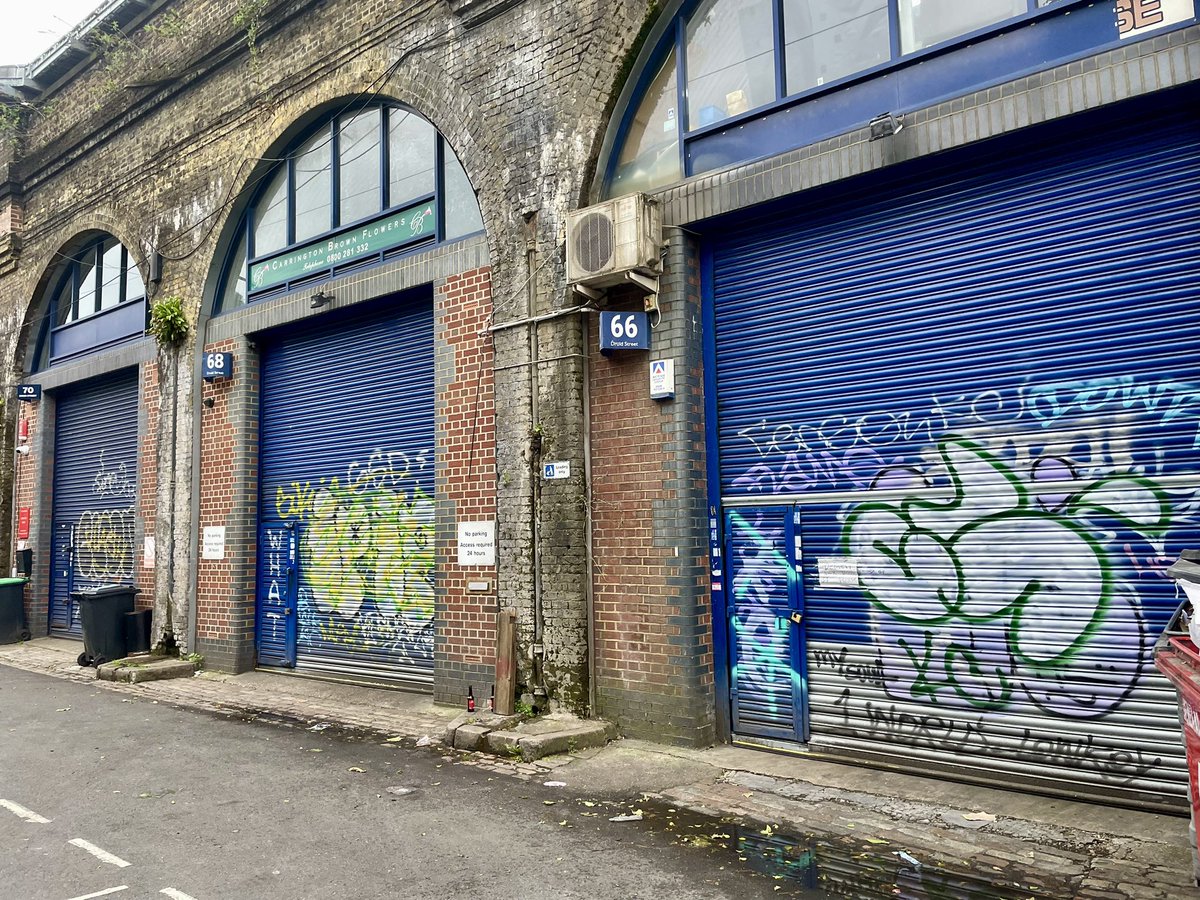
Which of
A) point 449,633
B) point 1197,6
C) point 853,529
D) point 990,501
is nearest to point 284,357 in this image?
point 449,633

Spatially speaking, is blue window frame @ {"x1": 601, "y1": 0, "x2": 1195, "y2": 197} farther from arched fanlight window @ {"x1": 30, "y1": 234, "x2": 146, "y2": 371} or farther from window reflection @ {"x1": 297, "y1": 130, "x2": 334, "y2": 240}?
arched fanlight window @ {"x1": 30, "y1": 234, "x2": 146, "y2": 371}

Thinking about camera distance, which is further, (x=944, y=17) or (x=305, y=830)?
(x=944, y=17)

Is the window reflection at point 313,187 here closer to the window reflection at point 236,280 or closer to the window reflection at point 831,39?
the window reflection at point 236,280

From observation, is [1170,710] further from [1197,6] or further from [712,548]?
[1197,6]

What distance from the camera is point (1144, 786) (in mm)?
5355

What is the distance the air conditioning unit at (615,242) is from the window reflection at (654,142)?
1.88ft

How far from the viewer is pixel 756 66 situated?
731 cm

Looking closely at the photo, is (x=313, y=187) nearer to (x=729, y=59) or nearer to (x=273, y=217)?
(x=273, y=217)

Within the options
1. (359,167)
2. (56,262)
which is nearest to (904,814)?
(359,167)

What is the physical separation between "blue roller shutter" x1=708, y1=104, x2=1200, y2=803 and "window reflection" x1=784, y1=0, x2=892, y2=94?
97 centimetres

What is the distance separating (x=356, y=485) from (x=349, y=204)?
11.6ft

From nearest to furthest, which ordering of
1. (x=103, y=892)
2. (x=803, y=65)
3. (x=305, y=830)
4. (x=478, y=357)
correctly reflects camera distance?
1. (x=103, y=892)
2. (x=305, y=830)
3. (x=803, y=65)
4. (x=478, y=357)

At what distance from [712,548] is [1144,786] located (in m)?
3.40

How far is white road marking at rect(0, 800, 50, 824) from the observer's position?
18.7 ft
